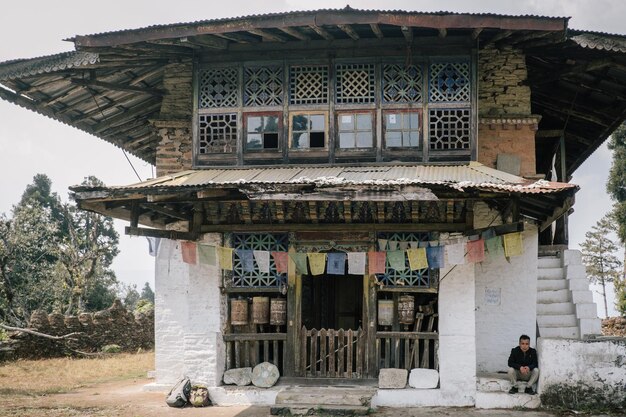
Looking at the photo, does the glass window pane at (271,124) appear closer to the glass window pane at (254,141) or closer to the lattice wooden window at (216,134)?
the glass window pane at (254,141)

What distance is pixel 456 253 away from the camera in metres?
11.6

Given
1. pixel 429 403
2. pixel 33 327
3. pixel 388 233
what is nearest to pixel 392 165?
pixel 388 233

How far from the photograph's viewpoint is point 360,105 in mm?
12297

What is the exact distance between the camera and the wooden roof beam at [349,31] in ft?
37.7

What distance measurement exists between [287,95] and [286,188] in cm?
237

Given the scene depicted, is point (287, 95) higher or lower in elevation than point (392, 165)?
higher

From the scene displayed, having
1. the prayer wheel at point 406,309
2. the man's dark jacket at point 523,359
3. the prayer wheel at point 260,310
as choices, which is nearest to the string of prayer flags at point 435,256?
the prayer wheel at point 406,309

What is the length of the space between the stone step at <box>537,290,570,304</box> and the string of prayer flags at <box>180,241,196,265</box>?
6451mm

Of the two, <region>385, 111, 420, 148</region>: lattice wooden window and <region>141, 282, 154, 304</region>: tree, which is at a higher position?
<region>385, 111, 420, 148</region>: lattice wooden window

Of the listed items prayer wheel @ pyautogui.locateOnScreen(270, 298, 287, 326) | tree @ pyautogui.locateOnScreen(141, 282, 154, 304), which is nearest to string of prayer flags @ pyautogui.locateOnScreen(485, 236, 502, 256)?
prayer wheel @ pyautogui.locateOnScreen(270, 298, 287, 326)

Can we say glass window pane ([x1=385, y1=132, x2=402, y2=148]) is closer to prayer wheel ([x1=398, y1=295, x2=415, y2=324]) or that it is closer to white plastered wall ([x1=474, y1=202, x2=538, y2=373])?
white plastered wall ([x1=474, y1=202, x2=538, y2=373])

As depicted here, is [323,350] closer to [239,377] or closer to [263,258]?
[239,377]

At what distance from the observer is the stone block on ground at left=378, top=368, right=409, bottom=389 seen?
11.6 m

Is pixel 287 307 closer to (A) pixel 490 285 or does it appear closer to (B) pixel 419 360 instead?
(B) pixel 419 360
